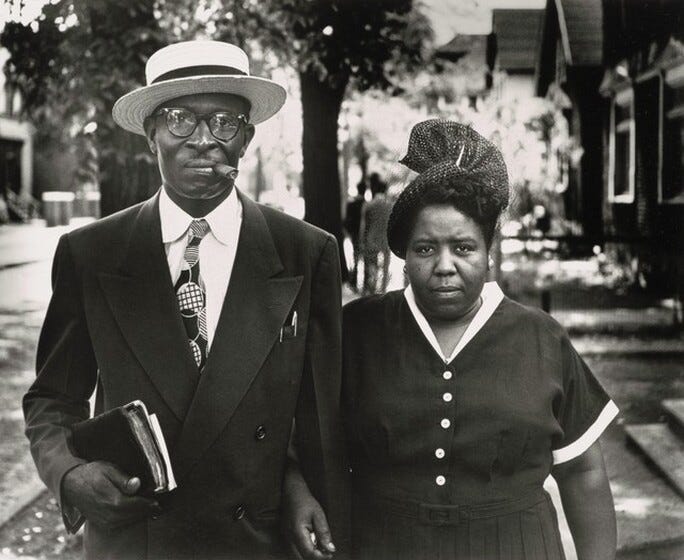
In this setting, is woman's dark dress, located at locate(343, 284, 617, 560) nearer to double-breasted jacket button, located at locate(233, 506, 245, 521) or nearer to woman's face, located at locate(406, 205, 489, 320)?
woman's face, located at locate(406, 205, 489, 320)

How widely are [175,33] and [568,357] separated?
263 cm

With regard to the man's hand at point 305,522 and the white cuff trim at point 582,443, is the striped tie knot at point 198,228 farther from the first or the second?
the white cuff trim at point 582,443

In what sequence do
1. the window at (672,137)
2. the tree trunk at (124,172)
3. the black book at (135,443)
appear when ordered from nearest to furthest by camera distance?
the black book at (135,443) < the tree trunk at (124,172) < the window at (672,137)

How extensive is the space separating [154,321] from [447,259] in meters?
0.73

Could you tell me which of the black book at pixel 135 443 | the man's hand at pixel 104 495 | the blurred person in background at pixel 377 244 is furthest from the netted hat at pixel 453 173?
the man's hand at pixel 104 495

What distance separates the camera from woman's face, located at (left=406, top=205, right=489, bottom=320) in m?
2.18

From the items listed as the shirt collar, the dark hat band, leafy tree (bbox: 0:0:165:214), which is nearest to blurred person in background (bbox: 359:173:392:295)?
the shirt collar

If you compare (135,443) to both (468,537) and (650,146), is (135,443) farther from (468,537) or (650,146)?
(650,146)

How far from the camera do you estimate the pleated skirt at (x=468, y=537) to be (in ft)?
7.13

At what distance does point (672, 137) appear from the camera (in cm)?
805

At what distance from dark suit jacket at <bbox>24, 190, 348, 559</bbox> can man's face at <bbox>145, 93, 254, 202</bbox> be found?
128mm

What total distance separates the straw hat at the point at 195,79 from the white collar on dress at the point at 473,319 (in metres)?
0.65

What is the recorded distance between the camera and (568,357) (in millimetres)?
2250

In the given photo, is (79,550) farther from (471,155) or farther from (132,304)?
(471,155)
